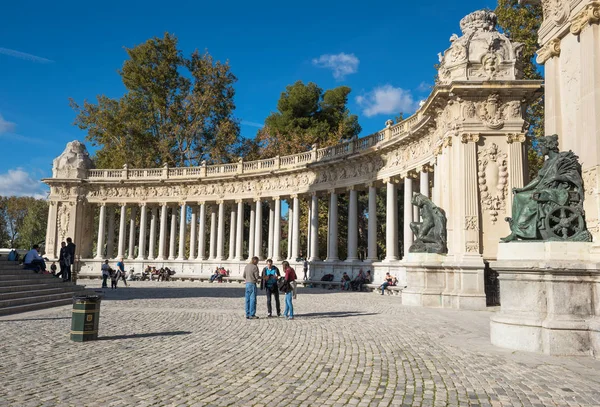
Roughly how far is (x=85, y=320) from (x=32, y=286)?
9999 mm

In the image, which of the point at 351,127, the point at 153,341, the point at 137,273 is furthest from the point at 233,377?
the point at 351,127

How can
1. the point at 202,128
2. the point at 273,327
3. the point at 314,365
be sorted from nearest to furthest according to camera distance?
the point at 314,365, the point at 273,327, the point at 202,128

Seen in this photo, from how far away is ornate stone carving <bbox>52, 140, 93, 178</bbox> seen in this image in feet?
160

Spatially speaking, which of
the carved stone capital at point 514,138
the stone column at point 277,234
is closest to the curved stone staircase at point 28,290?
the carved stone capital at point 514,138

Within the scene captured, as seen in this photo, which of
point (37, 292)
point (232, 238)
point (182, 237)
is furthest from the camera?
point (182, 237)

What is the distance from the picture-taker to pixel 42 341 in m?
10.1

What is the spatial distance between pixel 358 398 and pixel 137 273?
4342 cm

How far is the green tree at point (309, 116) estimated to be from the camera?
178 ft

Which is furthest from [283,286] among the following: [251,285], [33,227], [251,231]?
[33,227]

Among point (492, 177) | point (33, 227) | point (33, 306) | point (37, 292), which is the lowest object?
point (33, 306)

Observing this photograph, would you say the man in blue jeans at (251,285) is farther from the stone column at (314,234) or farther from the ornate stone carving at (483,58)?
the stone column at (314,234)

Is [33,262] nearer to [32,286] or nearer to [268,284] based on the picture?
[32,286]

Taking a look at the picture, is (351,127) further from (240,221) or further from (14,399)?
(14,399)

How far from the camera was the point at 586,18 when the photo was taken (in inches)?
449
